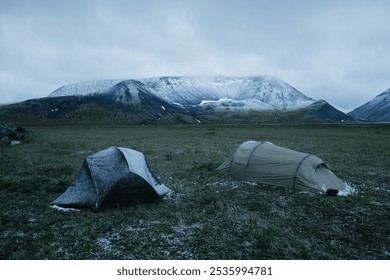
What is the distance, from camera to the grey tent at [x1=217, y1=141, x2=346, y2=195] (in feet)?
47.6

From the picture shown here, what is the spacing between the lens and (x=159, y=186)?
1380 centimetres

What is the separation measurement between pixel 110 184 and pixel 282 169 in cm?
915

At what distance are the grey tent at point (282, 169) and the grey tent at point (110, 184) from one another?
6.09 metres

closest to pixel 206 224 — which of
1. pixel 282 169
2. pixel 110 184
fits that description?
pixel 110 184

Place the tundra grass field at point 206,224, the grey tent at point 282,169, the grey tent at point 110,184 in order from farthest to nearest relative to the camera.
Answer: the grey tent at point 282,169 < the grey tent at point 110,184 < the tundra grass field at point 206,224

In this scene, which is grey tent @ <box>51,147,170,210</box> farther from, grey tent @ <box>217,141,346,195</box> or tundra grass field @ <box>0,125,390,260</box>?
grey tent @ <box>217,141,346,195</box>

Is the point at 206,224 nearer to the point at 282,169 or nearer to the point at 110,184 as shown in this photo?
the point at 110,184

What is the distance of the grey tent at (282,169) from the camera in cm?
1450

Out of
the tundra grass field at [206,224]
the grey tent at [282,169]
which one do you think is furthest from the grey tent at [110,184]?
the grey tent at [282,169]

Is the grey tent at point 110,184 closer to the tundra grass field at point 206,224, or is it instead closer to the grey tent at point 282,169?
the tundra grass field at point 206,224

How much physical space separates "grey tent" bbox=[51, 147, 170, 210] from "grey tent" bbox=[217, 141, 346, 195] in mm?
6092

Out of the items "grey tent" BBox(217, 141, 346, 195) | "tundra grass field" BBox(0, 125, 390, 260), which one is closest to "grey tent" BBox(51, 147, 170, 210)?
"tundra grass field" BBox(0, 125, 390, 260)
